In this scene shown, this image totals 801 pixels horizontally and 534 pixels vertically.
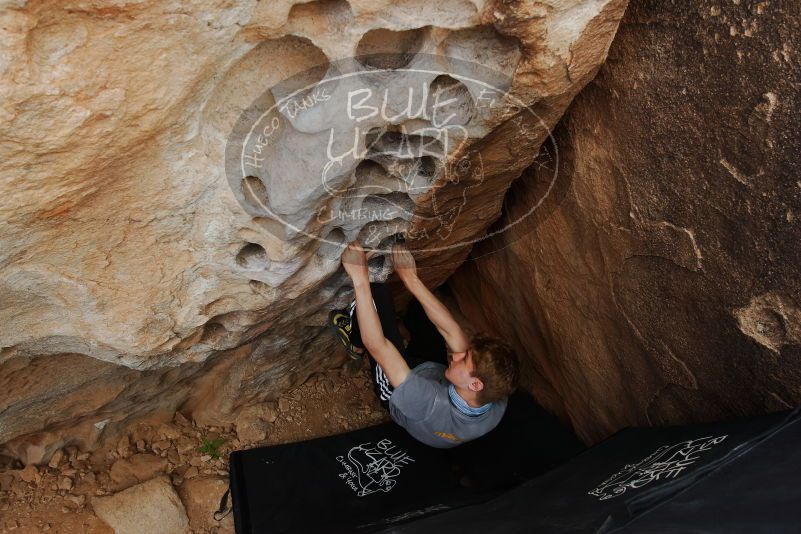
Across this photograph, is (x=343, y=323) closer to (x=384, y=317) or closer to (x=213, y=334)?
(x=384, y=317)

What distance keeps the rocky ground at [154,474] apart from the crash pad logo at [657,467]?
1.31m

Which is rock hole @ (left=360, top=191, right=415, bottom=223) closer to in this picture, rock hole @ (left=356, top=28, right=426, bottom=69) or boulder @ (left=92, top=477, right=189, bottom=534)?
rock hole @ (left=356, top=28, right=426, bottom=69)

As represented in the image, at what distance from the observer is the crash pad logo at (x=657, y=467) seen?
136 centimetres

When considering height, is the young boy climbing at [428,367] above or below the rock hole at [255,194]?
below

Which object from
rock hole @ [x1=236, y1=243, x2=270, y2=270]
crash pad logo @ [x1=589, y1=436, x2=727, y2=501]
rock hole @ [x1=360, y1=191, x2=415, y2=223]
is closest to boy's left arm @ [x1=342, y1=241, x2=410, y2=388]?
rock hole @ [x1=360, y1=191, x2=415, y2=223]

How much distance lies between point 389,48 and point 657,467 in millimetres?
1016

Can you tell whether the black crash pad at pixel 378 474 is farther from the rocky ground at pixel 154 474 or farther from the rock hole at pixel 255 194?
the rock hole at pixel 255 194

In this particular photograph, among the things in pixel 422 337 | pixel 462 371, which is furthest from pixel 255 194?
pixel 422 337

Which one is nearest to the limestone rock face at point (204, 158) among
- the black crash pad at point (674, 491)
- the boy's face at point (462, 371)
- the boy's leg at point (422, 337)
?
the boy's face at point (462, 371)

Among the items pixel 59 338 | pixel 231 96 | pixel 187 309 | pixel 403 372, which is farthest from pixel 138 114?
pixel 403 372

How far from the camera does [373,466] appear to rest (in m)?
2.27

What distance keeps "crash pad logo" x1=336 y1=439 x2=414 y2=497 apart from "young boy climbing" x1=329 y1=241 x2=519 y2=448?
26 centimetres

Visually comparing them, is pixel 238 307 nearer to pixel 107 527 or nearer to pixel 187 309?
pixel 187 309

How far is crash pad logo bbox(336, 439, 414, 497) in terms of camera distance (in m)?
2.18
